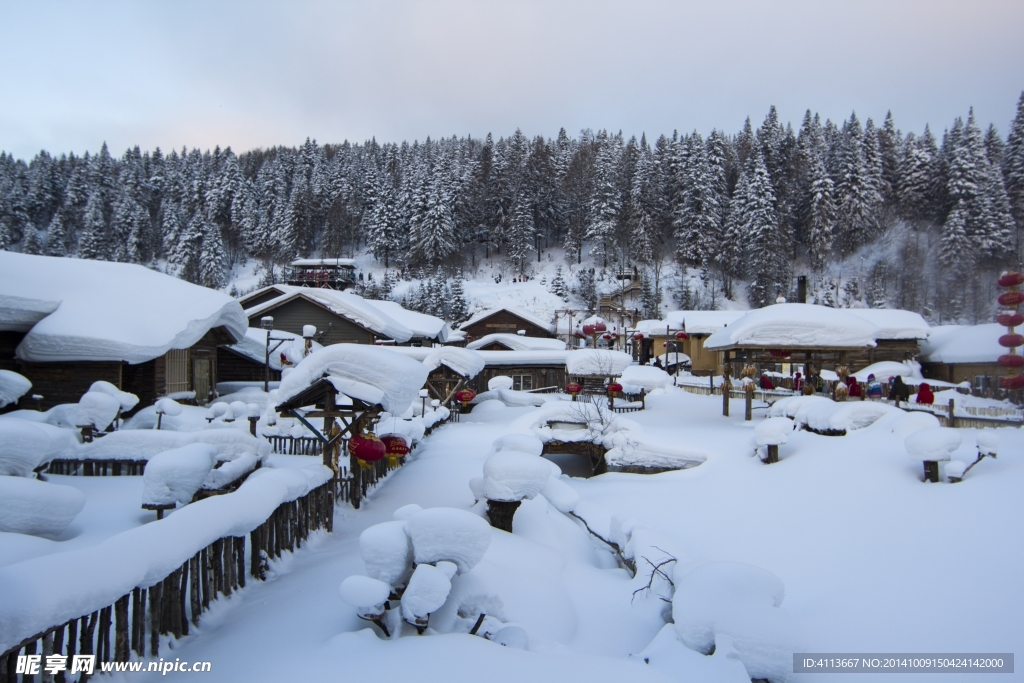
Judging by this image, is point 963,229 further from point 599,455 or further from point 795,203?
point 599,455

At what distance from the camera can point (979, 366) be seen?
3055 centimetres

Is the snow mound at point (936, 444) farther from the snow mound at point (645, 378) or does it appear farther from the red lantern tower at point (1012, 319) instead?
the snow mound at point (645, 378)

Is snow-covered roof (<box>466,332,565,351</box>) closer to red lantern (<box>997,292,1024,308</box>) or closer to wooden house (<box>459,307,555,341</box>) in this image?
wooden house (<box>459,307,555,341</box>)

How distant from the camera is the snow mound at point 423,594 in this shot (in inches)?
188

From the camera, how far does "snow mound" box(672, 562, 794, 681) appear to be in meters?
5.27

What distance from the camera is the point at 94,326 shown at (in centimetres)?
1658

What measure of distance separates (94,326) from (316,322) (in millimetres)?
16517

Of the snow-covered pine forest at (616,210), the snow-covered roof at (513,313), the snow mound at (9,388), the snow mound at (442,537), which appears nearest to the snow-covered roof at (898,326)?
the snow-covered pine forest at (616,210)

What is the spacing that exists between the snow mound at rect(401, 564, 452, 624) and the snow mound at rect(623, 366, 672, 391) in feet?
78.7

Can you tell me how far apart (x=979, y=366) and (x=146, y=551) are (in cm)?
3814

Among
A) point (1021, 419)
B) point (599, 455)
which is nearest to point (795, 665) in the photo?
point (599, 455)

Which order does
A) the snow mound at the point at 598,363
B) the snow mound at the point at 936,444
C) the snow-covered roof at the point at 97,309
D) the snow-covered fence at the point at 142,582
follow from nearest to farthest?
the snow-covered fence at the point at 142,582
the snow mound at the point at 936,444
the snow-covered roof at the point at 97,309
the snow mound at the point at 598,363

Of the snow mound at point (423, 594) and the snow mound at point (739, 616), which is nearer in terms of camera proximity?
the snow mound at point (423, 594)

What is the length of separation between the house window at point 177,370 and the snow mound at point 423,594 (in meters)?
17.9
